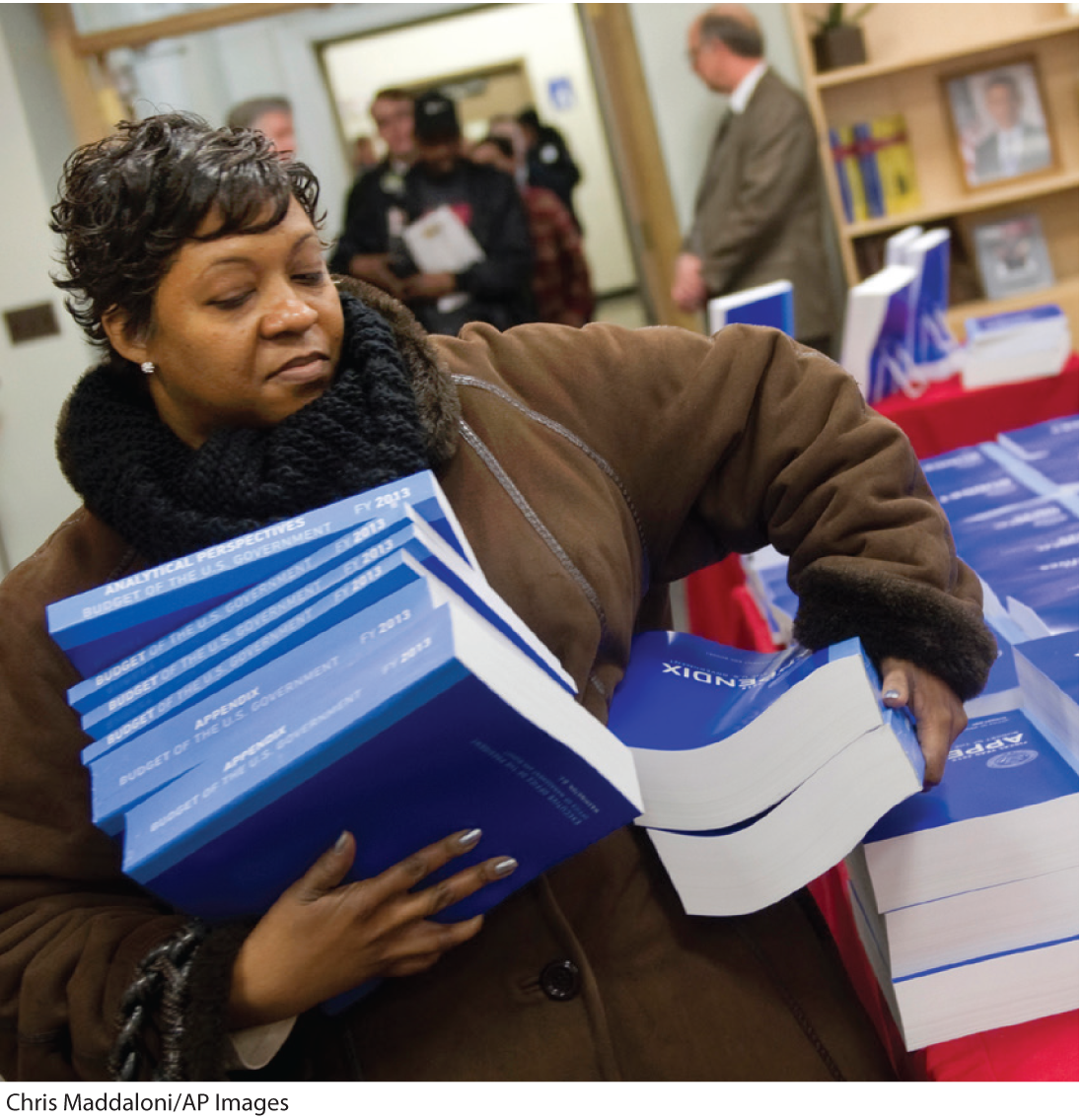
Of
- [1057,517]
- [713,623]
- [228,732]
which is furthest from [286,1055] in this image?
[713,623]

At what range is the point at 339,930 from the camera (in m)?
0.86

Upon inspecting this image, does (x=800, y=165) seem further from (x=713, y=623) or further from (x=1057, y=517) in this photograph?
(x=1057, y=517)

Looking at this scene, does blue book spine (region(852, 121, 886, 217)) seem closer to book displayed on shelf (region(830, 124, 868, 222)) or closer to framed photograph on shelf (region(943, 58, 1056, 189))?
book displayed on shelf (region(830, 124, 868, 222))

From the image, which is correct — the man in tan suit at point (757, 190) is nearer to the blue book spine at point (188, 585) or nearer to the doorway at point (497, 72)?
the doorway at point (497, 72)

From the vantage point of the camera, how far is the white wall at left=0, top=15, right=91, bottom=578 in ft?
14.0

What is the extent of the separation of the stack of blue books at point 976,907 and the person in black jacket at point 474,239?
3547 mm

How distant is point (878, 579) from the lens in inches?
41.0

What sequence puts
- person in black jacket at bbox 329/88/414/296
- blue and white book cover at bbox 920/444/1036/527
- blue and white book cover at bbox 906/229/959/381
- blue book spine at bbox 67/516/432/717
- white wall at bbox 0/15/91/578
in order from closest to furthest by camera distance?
1. blue book spine at bbox 67/516/432/717
2. blue and white book cover at bbox 920/444/1036/527
3. blue and white book cover at bbox 906/229/959/381
4. white wall at bbox 0/15/91/578
5. person in black jacket at bbox 329/88/414/296

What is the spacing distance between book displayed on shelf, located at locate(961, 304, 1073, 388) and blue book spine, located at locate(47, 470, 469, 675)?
2221 mm

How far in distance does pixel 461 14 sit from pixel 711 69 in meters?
1.36

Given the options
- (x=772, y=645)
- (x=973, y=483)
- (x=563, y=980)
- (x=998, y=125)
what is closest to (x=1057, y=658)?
(x=563, y=980)

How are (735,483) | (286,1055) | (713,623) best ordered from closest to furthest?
1. (286,1055)
2. (735,483)
3. (713,623)

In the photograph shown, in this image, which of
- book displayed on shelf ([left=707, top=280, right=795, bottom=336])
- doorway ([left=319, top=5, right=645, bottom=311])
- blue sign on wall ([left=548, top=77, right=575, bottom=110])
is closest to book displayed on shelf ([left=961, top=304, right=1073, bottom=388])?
book displayed on shelf ([left=707, top=280, right=795, bottom=336])

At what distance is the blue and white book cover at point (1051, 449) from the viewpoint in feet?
6.29
